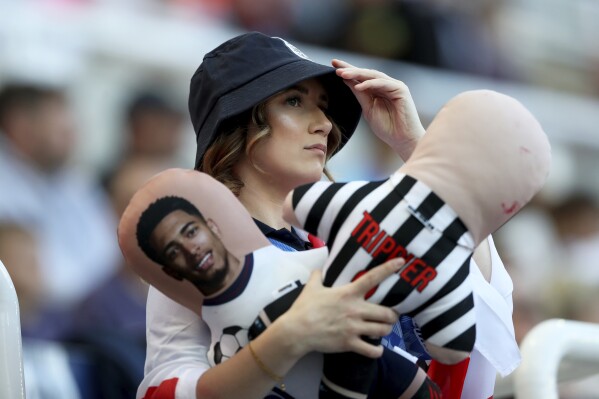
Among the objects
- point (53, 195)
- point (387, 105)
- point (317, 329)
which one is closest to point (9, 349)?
point (317, 329)

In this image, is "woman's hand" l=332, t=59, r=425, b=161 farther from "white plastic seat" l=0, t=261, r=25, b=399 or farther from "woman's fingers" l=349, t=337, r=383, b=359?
"white plastic seat" l=0, t=261, r=25, b=399

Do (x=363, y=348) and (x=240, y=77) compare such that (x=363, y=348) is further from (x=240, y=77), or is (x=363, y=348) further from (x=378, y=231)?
(x=240, y=77)

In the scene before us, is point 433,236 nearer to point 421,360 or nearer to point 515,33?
point 421,360

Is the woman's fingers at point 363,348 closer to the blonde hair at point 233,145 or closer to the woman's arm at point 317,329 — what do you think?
the woman's arm at point 317,329

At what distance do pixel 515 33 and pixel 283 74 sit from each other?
3.93m

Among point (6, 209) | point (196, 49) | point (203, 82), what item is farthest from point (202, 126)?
point (196, 49)

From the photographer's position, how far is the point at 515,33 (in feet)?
16.9

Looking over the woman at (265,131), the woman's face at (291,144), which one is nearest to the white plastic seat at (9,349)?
the woman at (265,131)

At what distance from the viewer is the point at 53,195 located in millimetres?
3121

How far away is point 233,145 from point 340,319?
393 mm

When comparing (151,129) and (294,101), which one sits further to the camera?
(151,129)

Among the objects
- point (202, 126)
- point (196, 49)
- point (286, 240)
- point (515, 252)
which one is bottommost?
point (515, 252)

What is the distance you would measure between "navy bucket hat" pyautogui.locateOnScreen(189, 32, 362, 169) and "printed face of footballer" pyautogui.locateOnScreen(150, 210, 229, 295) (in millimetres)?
249

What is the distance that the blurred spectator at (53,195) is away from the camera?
302cm
